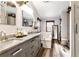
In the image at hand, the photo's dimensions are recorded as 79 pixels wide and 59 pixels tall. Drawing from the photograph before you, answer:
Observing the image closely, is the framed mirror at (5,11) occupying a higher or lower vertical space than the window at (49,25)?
higher

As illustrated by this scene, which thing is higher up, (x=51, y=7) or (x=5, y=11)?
(x=51, y=7)

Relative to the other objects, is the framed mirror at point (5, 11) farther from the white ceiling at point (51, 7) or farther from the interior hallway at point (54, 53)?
the interior hallway at point (54, 53)

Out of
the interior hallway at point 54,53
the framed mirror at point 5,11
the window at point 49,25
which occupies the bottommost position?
the interior hallway at point 54,53

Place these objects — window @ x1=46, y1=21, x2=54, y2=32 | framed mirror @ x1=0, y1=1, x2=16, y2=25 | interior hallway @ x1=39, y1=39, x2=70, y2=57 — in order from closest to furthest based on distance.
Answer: framed mirror @ x1=0, y1=1, x2=16, y2=25 → interior hallway @ x1=39, y1=39, x2=70, y2=57 → window @ x1=46, y1=21, x2=54, y2=32

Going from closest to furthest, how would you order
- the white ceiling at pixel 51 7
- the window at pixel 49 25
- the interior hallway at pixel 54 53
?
the interior hallway at pixel 54 53 → the window at pixel 49 25 → the white ceiling at pixel 51 7

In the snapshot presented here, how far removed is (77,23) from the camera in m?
1.76

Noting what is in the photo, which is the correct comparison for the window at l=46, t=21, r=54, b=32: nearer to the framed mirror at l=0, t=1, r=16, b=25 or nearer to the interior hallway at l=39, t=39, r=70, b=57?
the interior hallway at l=39, t=39, r=70, b=57

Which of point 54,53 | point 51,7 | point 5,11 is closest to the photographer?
point 5,11

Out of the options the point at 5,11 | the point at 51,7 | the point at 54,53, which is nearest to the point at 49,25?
the point at 54,53

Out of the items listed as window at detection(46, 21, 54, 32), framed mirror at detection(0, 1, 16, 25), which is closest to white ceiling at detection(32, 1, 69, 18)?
window at detection(46, 21, 54, 32)

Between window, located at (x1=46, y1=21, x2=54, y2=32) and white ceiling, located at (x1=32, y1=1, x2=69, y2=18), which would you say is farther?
white ceiling, located at (x1=32, y1=1, x2=69, y2=18)

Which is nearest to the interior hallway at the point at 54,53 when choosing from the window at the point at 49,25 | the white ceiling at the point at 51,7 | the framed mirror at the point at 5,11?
the window at the point at 49,25

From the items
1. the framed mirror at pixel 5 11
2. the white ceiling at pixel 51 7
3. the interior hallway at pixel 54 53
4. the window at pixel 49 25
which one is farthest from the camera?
the white ceiling at pixel 51 7

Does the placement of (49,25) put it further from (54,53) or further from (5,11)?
(5,11)
